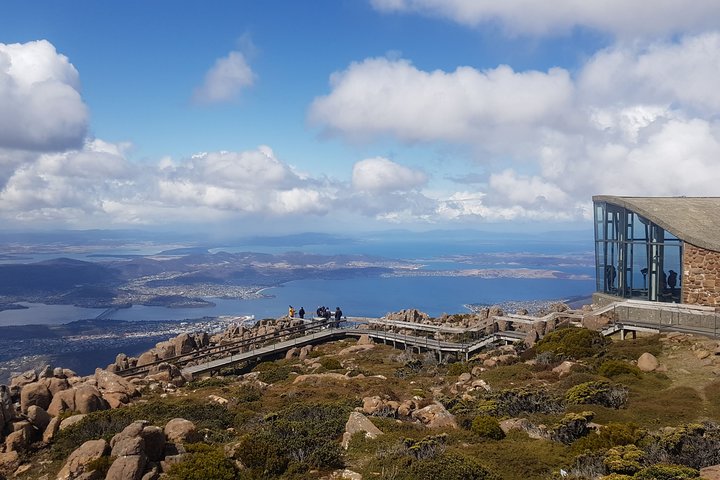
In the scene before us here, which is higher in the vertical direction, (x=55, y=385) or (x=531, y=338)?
(x=55, y=385)

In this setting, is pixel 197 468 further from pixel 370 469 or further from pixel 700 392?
pixel 700 392

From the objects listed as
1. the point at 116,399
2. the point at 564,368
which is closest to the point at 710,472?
the point at 564,368

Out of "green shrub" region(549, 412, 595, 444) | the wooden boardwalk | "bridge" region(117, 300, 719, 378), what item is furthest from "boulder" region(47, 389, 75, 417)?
"green shrub" region(549, 412, 595, 444)

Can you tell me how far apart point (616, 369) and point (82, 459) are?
17.0 m

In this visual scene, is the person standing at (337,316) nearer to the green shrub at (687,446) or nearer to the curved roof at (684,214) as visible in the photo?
the curved roof at (684,214)

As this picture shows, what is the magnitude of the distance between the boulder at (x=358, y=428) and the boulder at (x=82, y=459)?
17.8 ft

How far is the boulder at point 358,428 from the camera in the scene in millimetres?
12469

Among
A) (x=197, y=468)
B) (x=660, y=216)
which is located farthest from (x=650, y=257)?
(x=197, y=468)

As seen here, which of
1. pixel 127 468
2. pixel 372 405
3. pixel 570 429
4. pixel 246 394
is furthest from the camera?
pixel 246 394

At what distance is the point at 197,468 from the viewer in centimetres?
1004

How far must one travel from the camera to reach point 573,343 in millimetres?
21875

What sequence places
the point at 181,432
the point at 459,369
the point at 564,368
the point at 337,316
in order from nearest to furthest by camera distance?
the point at 181,432 < the point at 564,368 < the point at 459,369 < the point at 337,316

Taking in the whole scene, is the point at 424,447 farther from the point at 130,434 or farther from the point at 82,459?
the point at 82,459

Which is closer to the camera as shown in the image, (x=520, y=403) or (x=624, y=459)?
(x=624, y=459)
